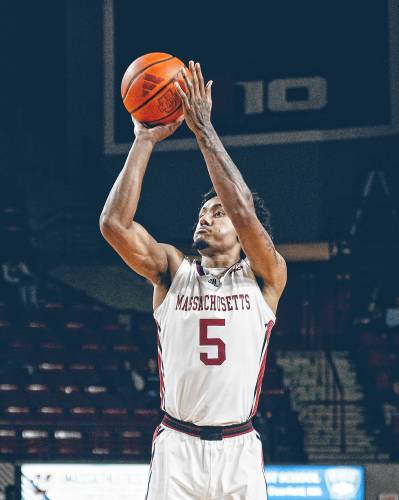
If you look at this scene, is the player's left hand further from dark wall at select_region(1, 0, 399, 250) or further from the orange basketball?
dark wall at select_region(1, 0, 399, 250)

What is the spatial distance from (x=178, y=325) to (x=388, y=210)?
10.1m

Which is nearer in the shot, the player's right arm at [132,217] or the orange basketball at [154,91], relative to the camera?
the player's right arm at [132,217]

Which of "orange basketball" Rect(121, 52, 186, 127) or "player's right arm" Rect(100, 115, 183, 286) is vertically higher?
"orange basketball" Rect(121, 52, 186, 127)

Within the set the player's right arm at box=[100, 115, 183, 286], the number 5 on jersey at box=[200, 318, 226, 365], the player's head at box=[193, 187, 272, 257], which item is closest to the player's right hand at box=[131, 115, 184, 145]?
the player's right arm at box=[100, 115, 183, 286]

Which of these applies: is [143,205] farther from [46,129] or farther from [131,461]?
[131,461]

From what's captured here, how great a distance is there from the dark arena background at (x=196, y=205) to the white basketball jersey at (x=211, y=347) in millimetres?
5060

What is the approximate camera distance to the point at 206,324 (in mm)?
3342

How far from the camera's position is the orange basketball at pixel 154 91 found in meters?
3.44

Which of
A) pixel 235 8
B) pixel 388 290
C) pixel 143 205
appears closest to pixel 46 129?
pixel 143 205

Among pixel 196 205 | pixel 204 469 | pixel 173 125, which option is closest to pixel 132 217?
pixel 173 125

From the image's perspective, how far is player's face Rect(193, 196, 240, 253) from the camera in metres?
3.46

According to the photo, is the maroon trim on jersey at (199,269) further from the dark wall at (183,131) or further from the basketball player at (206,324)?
the dark wall at (183,131)

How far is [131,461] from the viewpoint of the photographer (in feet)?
21.5

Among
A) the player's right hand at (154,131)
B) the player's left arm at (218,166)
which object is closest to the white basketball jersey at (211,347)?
the player's left arm at (218,166)
